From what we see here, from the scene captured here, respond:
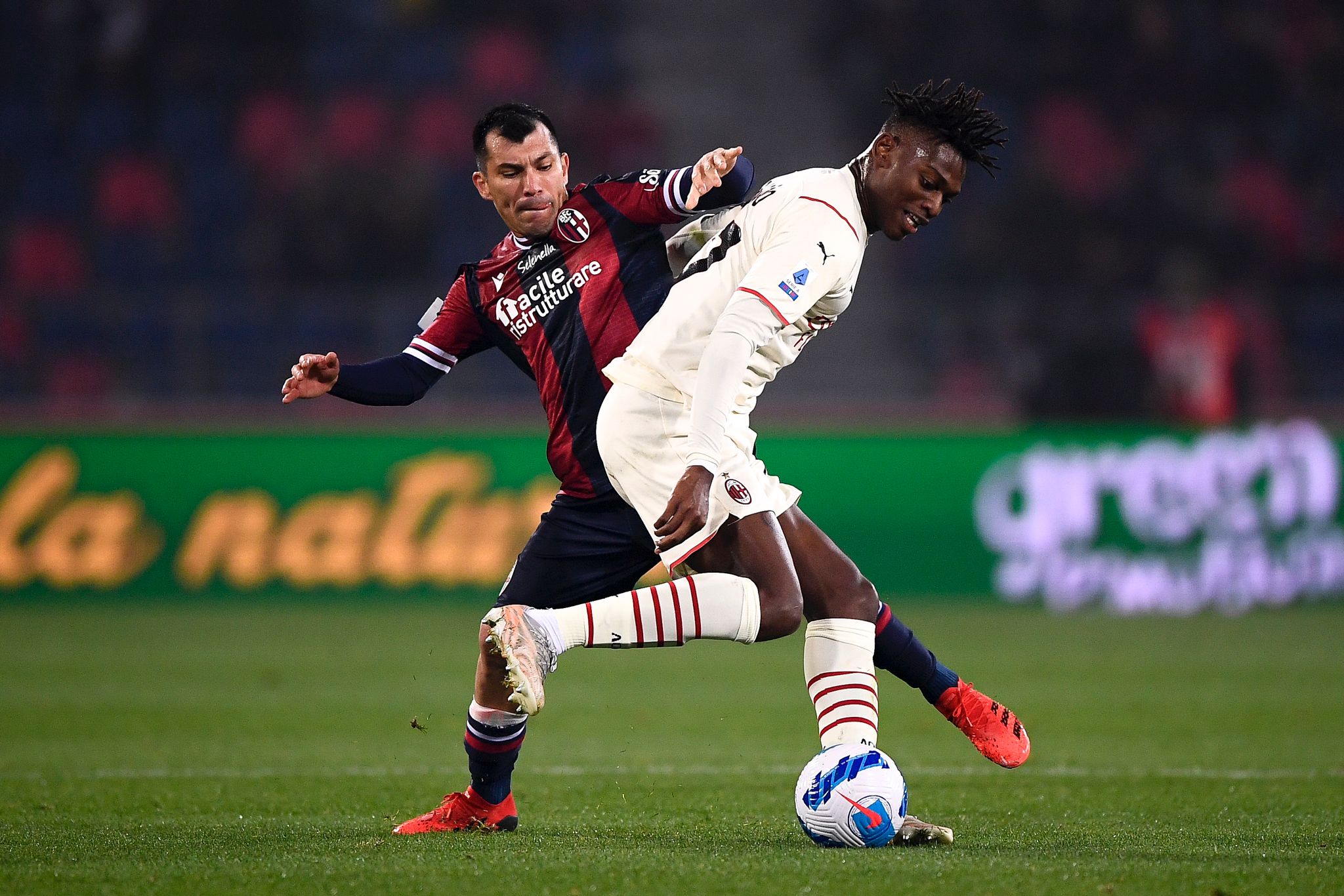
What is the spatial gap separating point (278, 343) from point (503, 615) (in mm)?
9138

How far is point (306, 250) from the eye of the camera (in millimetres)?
13961

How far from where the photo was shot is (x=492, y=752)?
13.9ft

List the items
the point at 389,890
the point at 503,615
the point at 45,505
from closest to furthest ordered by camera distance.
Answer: the point at 389,890 → the point at 503,615 → the point at 45,505

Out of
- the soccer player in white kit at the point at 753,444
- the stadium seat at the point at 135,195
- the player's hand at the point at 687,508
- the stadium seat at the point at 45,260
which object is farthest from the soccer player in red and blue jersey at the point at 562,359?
the stadium seat at the point at 135,195

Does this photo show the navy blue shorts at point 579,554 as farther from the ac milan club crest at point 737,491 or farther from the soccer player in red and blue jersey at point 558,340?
the ac milan club crest at point 737,491

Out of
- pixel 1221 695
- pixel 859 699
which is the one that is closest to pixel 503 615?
pixel 859 699

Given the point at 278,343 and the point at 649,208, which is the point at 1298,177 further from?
the point at 649,208

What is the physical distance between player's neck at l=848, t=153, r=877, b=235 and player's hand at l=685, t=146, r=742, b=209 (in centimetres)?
30

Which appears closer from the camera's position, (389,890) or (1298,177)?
(389,890)

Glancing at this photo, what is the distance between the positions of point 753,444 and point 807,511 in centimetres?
701

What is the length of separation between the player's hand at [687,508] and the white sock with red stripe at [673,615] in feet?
0.56

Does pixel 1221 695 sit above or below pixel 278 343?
below

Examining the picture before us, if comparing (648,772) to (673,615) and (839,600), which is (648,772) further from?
(673,615)

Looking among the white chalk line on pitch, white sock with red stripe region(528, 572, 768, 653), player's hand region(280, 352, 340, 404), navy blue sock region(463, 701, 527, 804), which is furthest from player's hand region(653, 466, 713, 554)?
the white chalk line on pitch
